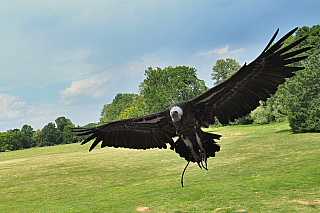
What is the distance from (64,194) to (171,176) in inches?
290

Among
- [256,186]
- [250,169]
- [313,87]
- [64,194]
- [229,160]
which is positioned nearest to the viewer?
[256,186]

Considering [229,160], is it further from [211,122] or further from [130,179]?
[211,122]

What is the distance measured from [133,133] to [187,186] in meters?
10.8

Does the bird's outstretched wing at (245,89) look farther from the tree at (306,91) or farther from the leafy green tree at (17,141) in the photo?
the leafy green tree at (17,141)

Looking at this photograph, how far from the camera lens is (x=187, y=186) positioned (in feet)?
53.3

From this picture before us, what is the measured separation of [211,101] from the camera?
559cm

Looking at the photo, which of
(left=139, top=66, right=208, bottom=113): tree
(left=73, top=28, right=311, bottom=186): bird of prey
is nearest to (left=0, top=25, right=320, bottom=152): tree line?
(left=139, top=66, right=208, bottom=113): tree

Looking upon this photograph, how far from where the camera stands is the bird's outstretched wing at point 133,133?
6316mm

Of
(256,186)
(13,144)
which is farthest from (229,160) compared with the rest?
(13,144)

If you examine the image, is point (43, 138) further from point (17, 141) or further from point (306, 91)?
point (306, 91)

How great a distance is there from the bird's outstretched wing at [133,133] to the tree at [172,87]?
16198mm

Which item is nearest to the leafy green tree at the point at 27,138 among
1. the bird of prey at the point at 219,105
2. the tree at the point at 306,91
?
the tree at the point at 306,91

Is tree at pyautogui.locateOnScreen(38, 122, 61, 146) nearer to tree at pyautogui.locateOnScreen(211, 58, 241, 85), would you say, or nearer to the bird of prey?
tree at pyautogui.locateOnScreen(211, 58, 241, 85)

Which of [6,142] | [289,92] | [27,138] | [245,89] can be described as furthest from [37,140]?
[245,89]
